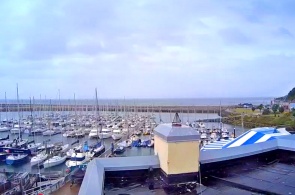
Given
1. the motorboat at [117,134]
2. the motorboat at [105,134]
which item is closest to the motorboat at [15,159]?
the motorboat at [105,134]

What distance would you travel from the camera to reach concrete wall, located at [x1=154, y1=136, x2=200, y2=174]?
16.1 feet

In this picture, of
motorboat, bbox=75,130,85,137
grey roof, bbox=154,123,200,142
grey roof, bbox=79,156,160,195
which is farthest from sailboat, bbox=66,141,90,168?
grey roof, bbox=154,123,200,142

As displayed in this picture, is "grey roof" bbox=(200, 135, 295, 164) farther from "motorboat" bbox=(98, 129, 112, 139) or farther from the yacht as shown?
the yacht

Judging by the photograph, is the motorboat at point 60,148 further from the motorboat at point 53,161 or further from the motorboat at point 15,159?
the motorboat at point 53,161

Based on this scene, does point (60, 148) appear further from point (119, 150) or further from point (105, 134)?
point (105, 134)

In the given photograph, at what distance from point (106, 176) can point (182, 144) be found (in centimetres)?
177

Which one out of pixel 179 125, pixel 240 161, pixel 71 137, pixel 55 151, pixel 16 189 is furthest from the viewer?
pixel 71 137

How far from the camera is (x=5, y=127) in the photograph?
7050 cm

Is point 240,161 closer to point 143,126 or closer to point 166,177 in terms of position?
point 166,177

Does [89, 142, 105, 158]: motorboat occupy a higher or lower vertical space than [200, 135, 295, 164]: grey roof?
lower

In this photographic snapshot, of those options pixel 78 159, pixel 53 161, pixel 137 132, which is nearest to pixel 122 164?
pixel 78 159

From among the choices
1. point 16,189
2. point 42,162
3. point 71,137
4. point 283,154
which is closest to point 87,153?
point 42,162

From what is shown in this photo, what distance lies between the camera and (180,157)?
4.98 metres

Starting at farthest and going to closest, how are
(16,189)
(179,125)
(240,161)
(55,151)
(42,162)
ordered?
1. (55,151)
2. (42,162)
3. (16,189)
4. (240,161)
5. (179,125)
